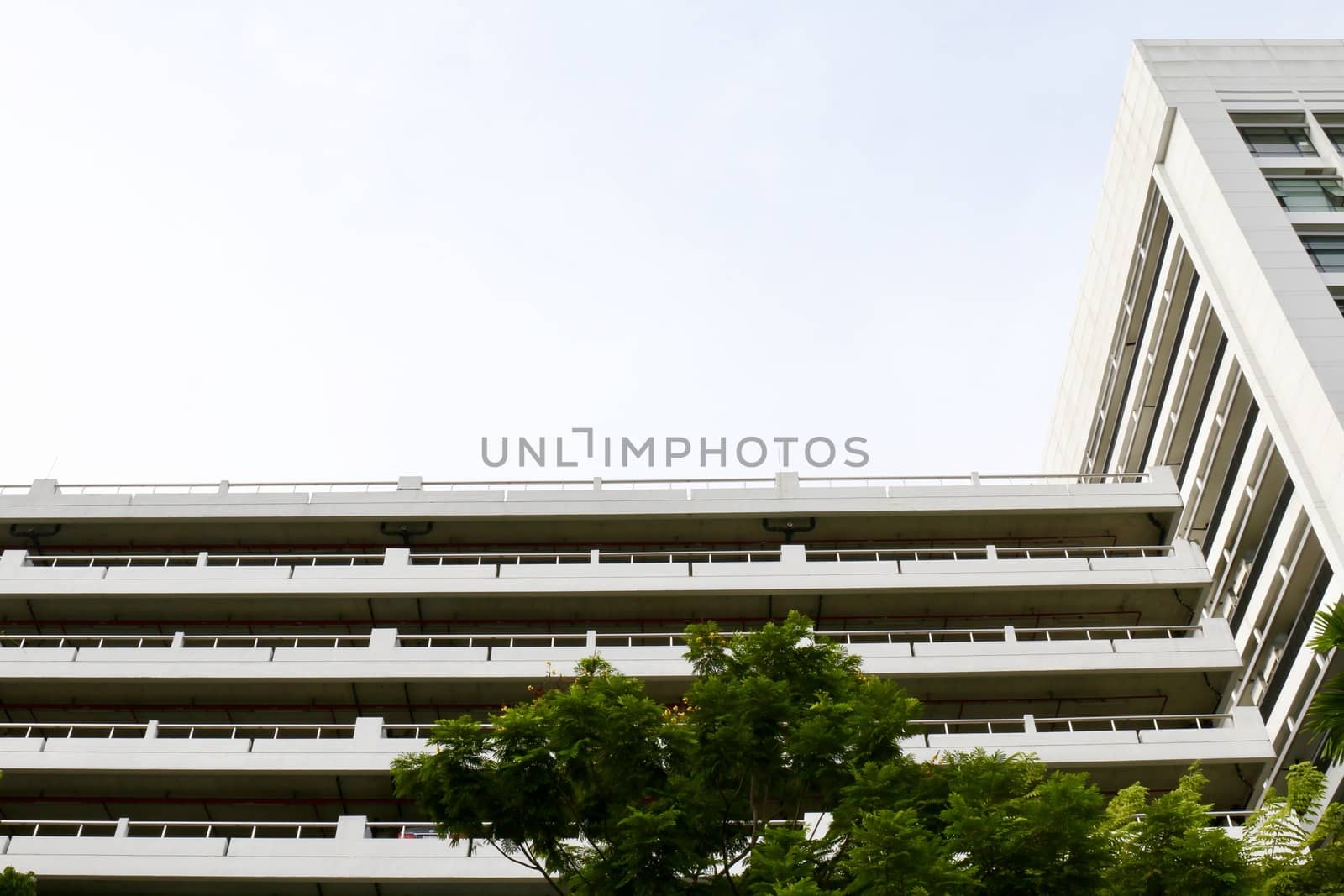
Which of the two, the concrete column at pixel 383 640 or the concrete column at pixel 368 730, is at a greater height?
the concrete column at pixel 383 640

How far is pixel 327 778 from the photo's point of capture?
34.0 metres

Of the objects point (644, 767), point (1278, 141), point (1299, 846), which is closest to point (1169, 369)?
point (1278, 141)

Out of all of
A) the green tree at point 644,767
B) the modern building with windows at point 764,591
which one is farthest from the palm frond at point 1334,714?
the modern building with windows at point 764,591

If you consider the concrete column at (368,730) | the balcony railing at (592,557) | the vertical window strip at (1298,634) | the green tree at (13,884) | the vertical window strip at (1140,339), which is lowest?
the green tree at (13,884)

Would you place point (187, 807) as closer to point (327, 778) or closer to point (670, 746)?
point (327, 778)

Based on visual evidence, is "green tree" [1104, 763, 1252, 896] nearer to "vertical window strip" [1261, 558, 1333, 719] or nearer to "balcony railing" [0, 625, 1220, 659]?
"vertical window strip" [1261, 558, 1333, 719]

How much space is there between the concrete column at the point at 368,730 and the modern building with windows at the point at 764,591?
86 mm

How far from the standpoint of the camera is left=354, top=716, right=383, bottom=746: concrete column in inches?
1305

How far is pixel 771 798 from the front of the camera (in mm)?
21578

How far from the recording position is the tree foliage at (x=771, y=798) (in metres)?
17.6

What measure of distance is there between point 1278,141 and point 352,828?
29578 mm

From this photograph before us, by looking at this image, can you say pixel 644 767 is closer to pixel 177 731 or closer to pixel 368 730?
pixel 368 730

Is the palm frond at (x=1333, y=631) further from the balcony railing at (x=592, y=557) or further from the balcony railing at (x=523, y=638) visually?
the balcony railing at (x=592, y=557)

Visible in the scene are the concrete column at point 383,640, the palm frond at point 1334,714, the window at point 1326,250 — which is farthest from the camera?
the concrete column at point 383,640
